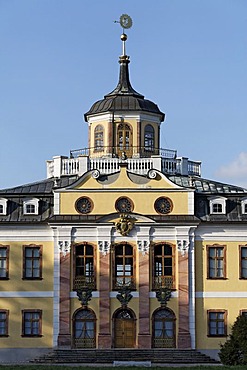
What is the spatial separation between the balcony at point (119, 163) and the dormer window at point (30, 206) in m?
3.11

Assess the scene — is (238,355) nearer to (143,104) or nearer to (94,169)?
(94,169)

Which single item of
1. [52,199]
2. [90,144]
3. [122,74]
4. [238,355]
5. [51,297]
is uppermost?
[122,74]

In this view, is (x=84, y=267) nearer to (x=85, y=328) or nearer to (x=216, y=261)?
(x=85, y=328)

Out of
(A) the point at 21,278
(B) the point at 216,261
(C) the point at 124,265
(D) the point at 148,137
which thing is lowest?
(A) the point at 21,278

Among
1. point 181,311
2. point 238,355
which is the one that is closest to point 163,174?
point 181,311

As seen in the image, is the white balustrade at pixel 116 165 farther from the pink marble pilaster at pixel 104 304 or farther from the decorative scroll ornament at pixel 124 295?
the decorative scroll ornament at pixel 124 295

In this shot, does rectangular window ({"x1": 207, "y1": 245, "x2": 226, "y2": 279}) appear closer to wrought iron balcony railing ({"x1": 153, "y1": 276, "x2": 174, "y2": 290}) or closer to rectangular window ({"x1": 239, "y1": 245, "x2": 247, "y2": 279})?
rectangular window ({"x1": 239, "y1": 245, "x2": 247, "y2": 279})

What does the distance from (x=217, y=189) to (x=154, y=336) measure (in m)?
9.36

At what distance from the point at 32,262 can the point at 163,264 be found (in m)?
6.91

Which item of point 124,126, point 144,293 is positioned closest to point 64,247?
point 144,293

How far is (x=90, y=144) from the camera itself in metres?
58.3

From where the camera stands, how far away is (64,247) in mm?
51656

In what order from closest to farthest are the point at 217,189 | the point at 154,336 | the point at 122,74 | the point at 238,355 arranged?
the point at 238,355, the point at 154,336, the point at 217,189, the point at 122,74

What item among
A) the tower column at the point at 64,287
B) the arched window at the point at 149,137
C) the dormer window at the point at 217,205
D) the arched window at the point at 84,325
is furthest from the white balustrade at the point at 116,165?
the arched window at the point at 84,325
